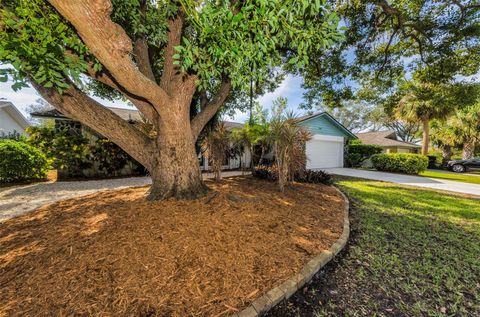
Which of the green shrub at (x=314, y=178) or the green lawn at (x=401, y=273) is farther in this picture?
the green shrub at (x=314, y=178)

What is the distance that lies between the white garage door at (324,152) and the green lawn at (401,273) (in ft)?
28.6

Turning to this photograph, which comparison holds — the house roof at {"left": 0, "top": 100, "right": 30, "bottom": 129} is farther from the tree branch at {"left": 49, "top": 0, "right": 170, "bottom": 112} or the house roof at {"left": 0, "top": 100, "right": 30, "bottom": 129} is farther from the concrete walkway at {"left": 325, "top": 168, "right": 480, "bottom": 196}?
the concrete walkway at {"left": 325, "top": 168, "right": 480, "bottom": 196}

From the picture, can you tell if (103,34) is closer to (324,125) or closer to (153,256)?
(153,256)

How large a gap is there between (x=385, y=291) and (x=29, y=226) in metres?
5.17

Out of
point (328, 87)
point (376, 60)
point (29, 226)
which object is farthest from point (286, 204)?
point (376, 60)

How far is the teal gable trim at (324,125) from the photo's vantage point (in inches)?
492

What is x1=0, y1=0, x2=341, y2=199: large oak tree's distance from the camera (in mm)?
1963

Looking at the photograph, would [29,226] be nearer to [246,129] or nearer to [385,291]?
[385,291]

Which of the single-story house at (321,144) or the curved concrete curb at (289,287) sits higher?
the single-story house at (321,144)

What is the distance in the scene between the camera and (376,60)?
299 inches

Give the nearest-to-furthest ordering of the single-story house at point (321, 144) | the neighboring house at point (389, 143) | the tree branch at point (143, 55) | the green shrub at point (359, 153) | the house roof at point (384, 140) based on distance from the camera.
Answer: the tree branch at point (143, 55) → the single-story house at point (321, 144) → the green shrub at point (359, 153) → the neighboring house at point (389, 143) → the house roof at point (384, 140)

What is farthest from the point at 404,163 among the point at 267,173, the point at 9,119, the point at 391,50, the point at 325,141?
the point at 9,119

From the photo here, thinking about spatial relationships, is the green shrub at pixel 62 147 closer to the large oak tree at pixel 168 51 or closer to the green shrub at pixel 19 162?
the green shrub at pixel 19 162

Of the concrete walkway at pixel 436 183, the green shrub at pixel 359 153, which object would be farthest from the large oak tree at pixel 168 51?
the green shrub at pixel 359 153
